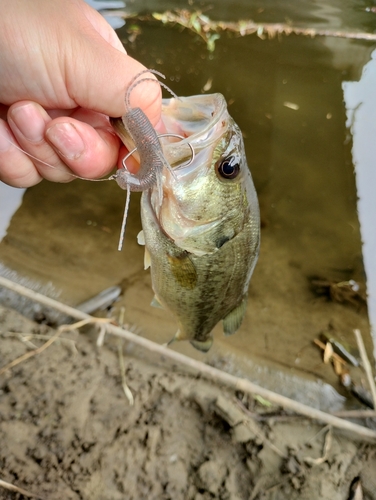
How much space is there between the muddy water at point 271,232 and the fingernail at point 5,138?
1.81 m

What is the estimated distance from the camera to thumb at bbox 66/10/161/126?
3.90 ft

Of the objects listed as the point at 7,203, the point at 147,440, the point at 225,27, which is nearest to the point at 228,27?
the point at 225,27

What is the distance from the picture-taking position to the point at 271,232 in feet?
11.7

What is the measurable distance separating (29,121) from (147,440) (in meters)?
2.01

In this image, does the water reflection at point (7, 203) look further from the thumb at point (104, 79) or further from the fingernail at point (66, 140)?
the thumb at point (104, 79)

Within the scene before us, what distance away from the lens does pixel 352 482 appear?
233 cm

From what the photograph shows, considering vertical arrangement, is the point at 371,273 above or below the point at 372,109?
below

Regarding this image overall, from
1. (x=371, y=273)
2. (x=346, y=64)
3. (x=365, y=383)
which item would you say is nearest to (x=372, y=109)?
(x=346, y=64)

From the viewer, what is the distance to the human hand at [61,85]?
1.16 meters

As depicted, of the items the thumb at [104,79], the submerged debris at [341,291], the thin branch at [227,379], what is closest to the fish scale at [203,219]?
the thumb at [104,79]

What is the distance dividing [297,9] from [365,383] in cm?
550

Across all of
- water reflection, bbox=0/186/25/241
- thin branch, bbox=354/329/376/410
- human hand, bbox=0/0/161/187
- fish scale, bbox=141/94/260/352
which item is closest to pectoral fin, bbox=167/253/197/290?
fish scale, bbox=141/94/260/352

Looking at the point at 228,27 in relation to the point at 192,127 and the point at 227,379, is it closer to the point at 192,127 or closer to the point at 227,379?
the point at 192,127

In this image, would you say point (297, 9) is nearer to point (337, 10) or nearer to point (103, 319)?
point (337, 10)
